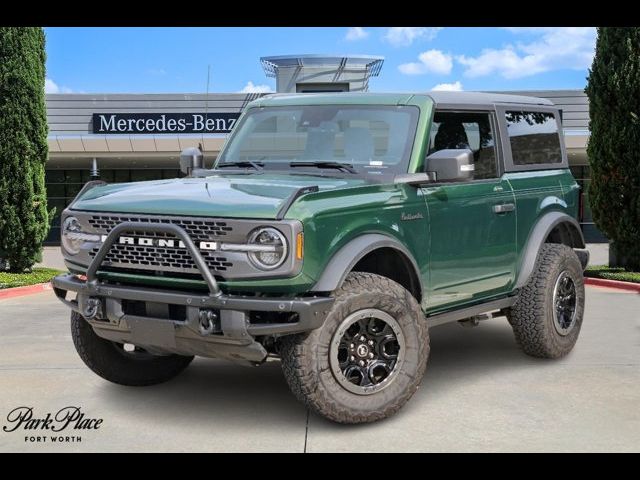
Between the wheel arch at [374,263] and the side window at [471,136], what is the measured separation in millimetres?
1000

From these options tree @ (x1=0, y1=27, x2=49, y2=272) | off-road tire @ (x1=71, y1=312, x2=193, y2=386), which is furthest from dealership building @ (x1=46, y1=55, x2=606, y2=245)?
off-road tire @ (x1=71, y1=312, x2=193, y2=386)

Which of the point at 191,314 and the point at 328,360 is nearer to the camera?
the point at 191,314

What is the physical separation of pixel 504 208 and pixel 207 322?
2845 millimetres

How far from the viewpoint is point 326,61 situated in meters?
35.8

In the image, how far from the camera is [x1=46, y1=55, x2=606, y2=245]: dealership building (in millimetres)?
29312

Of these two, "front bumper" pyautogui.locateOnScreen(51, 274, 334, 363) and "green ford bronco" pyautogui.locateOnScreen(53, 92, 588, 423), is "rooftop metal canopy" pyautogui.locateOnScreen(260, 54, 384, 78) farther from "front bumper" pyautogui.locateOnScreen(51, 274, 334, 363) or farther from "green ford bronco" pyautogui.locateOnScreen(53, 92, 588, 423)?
"front bumper" pyautogui.locateOnScreen(51, 274, 334, 363)

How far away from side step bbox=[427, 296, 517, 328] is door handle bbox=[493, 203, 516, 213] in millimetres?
731

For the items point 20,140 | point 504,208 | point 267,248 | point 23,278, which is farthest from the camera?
point 20,140

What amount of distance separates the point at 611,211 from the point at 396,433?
435 inches

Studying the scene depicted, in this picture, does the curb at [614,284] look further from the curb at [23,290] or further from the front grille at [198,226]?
the front grille at [198,226]

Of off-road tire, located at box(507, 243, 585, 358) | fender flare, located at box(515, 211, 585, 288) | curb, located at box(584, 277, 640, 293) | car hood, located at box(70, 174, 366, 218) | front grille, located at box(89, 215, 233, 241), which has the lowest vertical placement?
curb, located at box(584, 277, 640, 293)

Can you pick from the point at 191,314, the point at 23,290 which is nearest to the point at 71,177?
the point at 23,290

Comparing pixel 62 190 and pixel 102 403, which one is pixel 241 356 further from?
pixel 62 190

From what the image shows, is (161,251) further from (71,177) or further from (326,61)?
(326,61)
